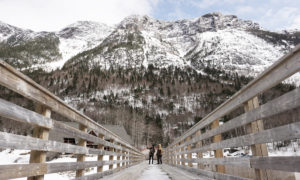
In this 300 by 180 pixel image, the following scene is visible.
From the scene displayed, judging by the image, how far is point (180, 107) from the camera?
10769 cm

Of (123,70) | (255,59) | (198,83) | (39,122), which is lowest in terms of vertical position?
(39,122)

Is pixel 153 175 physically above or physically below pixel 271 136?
below

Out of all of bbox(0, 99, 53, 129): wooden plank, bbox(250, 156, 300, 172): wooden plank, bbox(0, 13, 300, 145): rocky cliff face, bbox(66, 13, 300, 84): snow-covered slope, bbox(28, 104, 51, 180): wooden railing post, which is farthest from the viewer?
bbox(66, 13, 300, 84): snow-covered slope

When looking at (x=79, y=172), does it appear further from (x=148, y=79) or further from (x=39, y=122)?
(x=148, y=79)

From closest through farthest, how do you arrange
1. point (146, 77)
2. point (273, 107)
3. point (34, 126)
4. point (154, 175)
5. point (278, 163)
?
point (278, 163), point (273, 107), point (34, 126), point (154, 175), point (146, 77)

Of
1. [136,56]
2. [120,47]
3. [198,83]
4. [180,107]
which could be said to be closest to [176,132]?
[180,107]

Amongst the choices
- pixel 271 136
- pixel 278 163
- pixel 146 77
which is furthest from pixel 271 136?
pixel 146 77

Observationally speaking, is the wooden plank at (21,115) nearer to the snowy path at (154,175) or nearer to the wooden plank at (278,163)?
the wooden plank at (278,163)

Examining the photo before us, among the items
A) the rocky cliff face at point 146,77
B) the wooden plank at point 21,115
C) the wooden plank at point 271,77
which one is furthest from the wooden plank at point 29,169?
the rocky cliff face at point 146,77

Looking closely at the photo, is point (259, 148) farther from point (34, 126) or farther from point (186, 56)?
point (186, 56)

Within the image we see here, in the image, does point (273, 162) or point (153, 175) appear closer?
point (273, 162)

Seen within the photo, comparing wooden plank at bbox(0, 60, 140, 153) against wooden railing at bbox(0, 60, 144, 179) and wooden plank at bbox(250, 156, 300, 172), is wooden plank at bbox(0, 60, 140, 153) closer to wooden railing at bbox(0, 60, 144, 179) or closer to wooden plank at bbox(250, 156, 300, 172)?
wooden railing at bbox(0, 60, 144, 179)

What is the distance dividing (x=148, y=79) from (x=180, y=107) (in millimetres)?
36174

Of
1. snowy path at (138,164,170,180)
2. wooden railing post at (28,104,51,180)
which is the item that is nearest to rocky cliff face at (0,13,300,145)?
snowy path at (138,164,170,180)
